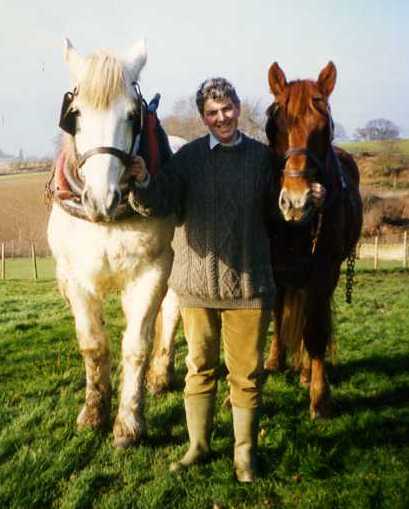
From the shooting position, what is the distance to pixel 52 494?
2.88 meters

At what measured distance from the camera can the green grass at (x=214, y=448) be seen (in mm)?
2912

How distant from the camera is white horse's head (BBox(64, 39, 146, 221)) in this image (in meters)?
2.54

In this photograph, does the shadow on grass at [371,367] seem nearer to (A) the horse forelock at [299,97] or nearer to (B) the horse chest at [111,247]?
(B) the horse chest at [111,247]

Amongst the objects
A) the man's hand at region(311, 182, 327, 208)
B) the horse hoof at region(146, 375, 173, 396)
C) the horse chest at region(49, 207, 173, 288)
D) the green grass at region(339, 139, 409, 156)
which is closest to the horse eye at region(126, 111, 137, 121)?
the horse chest at region(49, 207, 173, 288)

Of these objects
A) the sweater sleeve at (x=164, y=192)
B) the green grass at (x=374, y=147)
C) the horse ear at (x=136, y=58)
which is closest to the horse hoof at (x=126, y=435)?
the sweater sleeve at (x=164, y=192)

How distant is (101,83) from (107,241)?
40.3 inches

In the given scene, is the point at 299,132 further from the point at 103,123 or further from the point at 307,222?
the point at 103,123

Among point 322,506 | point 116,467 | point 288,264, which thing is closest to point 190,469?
point 116,467

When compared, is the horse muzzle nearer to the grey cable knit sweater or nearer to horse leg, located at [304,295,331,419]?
the grey cable knit sweater

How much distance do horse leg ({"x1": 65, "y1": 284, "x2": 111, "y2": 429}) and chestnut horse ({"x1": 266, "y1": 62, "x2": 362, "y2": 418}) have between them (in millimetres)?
1305

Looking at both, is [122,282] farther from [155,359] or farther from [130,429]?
[155,359]

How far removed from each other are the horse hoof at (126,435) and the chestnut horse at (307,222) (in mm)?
1288

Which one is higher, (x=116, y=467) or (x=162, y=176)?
(x=162, y=176)

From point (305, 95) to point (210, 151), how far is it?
74 cm
